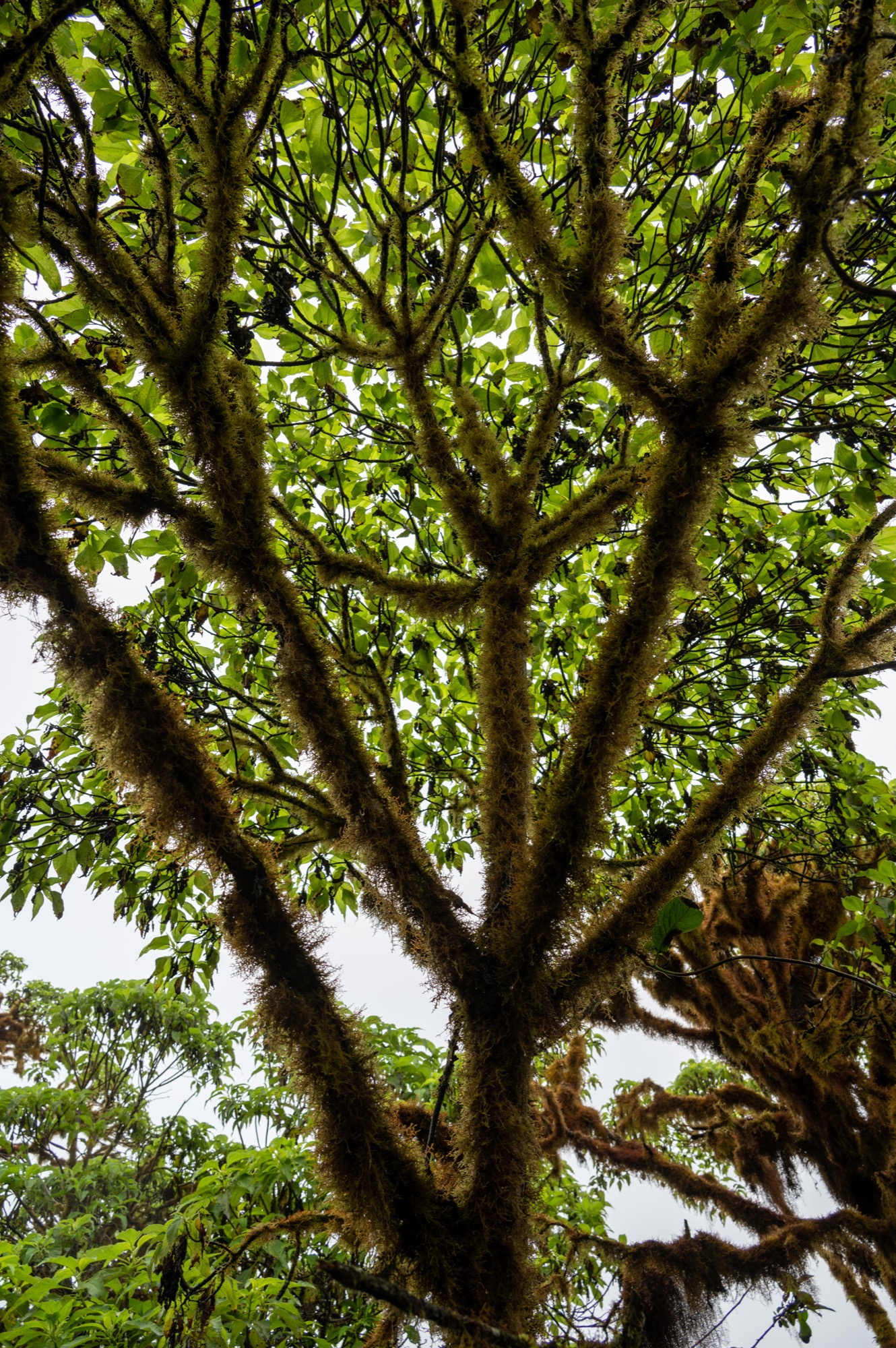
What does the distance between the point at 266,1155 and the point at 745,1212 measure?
411 cm

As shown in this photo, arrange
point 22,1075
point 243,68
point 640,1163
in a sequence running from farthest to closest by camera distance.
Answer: point 22,1075, point 640,1163, point 243,68

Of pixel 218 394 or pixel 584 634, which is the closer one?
pixel 218 394

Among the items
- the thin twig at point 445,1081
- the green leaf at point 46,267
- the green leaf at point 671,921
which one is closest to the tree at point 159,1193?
the thin twig at point 445,1081

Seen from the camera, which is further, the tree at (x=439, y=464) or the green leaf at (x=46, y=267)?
the green leaf at (x=46, y=267)

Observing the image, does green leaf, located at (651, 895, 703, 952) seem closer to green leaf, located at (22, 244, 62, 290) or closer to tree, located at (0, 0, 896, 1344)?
tree, located at (0, 0, 896, 1344)

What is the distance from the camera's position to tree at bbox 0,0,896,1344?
165 cm

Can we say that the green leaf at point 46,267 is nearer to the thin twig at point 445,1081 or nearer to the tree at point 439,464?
the tree at point 439,464

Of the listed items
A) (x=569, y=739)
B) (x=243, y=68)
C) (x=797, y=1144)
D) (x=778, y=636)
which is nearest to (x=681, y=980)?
(x=797, y=1144)

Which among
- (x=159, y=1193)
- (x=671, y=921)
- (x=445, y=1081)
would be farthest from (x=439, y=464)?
(x=159, y=1193)

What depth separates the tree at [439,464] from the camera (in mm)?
1646

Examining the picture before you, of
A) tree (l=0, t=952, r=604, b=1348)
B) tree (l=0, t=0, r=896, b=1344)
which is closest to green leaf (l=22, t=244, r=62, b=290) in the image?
tree (l=0, t=0, r=896, b=1344)

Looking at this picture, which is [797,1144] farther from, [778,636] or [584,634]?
[584,634]

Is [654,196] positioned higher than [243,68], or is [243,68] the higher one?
[243,68]

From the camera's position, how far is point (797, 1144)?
4984mm
